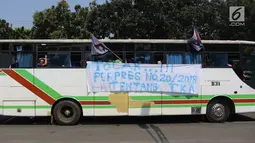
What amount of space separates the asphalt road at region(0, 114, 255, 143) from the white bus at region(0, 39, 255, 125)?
51cm

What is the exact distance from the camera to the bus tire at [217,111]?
12.5 meters

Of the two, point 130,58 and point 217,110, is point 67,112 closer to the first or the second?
point 130,58

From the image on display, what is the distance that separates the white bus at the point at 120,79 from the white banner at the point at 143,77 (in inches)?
2.8

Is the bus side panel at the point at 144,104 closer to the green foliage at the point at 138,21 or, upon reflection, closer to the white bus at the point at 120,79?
the white bus at the point at 120,79

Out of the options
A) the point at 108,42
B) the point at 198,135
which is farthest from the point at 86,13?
the point at 198,135

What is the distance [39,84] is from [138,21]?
1501cm

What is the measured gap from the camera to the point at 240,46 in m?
12.4

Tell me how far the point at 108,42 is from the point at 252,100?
540cm

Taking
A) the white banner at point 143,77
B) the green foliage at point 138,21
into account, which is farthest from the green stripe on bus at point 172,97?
the green foliage at point 138,21

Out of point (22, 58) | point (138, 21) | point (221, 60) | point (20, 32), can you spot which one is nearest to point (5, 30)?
point (20, 32)

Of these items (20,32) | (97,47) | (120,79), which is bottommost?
(120,79)

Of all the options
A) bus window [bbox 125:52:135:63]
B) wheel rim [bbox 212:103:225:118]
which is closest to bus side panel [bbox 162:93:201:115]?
wheel rim [bbox 212:103:225:118]

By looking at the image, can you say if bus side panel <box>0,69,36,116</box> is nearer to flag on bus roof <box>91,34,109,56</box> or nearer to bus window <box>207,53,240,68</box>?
flag on bus roof <box>91,34,109,56</box>

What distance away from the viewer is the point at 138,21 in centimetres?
2581
